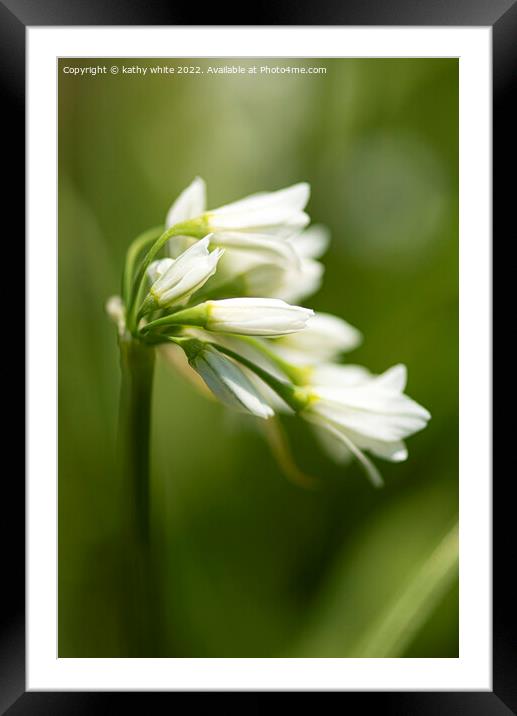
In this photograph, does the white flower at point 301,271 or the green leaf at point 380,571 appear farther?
the green leaf at point 380,571

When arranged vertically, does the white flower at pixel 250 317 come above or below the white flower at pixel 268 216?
below

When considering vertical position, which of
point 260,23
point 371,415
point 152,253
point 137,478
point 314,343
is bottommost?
point 137,478

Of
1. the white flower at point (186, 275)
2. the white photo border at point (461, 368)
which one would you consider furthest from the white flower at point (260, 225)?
the white photo border at point (461, 368)

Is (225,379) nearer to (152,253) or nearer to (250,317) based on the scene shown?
(250,317)

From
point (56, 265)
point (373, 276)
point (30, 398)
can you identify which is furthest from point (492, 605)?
point (56, 265)

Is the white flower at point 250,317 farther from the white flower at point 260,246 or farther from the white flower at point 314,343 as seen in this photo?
the white flower at point 314,343

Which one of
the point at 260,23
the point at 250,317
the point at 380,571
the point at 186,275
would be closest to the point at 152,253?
the point at 186,275
